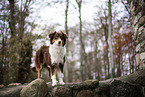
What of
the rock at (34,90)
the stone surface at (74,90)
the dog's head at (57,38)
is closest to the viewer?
the stone surface at (74,90)

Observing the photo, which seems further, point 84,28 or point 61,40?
point 84,28

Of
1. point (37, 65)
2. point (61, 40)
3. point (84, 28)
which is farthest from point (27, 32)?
point (84, 28)

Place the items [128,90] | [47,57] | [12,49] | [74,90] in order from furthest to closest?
1. [12,49]
2. [47,57]
3. [74,90]
4. [128,90]

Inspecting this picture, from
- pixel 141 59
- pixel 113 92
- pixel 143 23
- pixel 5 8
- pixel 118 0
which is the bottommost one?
pixel 113 92

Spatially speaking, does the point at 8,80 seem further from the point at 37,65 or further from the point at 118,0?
the point at 118,0

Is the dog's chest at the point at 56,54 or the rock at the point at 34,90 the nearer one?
the rock at the point at 34,90

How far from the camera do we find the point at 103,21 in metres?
6.35

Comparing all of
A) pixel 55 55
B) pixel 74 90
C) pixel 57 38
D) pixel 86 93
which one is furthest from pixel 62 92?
pixel 57 38

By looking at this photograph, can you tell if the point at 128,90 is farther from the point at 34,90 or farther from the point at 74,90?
the point at 34,90

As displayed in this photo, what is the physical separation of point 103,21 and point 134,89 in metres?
4.10

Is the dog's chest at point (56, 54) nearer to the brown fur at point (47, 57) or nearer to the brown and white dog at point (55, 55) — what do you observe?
the brown and white dog at point (55, 55)

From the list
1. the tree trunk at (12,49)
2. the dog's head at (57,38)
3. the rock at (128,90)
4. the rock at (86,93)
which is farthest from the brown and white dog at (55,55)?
the rock at (128,90)

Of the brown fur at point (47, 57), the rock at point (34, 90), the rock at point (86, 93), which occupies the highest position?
the brown fur at point (47, 57)

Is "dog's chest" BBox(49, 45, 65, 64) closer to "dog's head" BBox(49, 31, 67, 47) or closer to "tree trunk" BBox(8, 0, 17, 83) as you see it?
"dog's head" BBox(49, 31, 67, 47)
